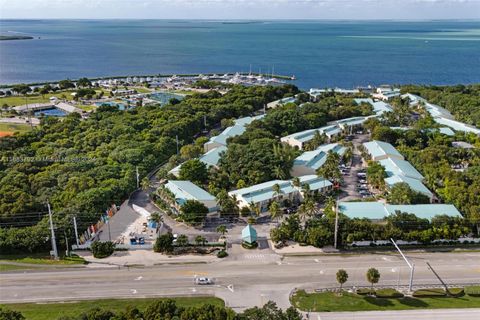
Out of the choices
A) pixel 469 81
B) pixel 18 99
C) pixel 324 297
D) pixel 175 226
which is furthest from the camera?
pixel 469 81

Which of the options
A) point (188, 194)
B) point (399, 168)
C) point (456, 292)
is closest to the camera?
point (456, 292)

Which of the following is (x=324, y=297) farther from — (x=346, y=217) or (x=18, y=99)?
(x=18, y=99)

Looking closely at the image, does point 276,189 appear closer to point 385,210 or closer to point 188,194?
point 188,194

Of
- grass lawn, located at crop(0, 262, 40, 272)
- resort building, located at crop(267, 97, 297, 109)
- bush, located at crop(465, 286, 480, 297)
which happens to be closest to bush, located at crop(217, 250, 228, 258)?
grass lawn, located at crop(0, 262, 40, 272)

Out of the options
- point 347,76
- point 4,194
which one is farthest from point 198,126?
point 347,76

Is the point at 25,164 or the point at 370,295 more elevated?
the point at 25,164

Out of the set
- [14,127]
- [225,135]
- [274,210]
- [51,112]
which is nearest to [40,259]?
[274,210]
